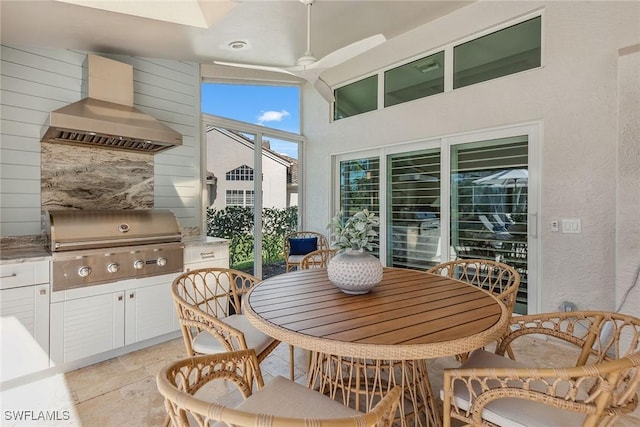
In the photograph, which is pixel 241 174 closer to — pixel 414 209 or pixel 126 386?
pixel 414 209

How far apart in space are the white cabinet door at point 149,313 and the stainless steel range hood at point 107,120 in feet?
4.27

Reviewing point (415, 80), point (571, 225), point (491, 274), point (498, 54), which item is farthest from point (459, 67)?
point (491, 274)

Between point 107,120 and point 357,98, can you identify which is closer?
point 107,120

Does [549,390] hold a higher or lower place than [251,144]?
lower

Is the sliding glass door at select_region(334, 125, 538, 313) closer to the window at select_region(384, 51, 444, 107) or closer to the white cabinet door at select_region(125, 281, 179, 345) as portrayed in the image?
the window at select_region(384, 51, 444, 107)

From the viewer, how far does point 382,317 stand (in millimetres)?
1383

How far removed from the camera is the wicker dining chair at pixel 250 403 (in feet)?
2.28

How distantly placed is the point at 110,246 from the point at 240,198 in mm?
1841

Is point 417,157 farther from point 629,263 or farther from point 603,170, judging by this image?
point 629,263

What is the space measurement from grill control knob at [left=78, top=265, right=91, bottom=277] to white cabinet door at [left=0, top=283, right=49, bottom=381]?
0.20 metres

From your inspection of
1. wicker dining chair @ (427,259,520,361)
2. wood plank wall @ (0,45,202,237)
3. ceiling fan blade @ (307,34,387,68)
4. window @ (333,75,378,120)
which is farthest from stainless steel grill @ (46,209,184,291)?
window @ (333,75,378,120)

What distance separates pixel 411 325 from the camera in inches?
51.1

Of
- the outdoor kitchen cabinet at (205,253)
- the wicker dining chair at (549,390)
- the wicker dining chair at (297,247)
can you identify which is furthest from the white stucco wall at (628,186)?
the outdoor kitchen cabinet at (205,253)

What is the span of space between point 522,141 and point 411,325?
2.59 metres
